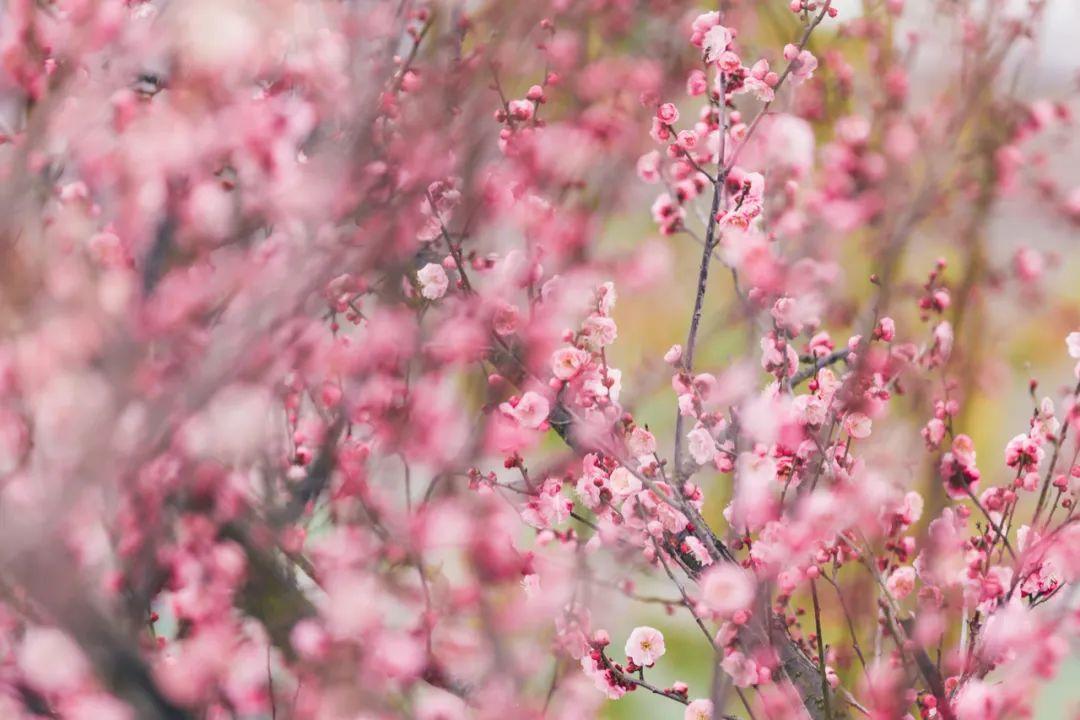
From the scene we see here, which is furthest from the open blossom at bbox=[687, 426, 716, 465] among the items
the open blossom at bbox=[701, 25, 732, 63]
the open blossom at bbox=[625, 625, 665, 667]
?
the open blossom at bbox=[701, 25, 732, 63]

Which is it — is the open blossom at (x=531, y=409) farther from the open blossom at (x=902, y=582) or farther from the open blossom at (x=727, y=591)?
the open blossom at (x=902, y=582)

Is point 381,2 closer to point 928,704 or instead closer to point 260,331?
point 260,331

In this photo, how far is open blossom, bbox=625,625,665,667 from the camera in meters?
2.34

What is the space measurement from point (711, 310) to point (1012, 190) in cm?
173

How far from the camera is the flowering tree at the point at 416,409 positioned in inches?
65.2

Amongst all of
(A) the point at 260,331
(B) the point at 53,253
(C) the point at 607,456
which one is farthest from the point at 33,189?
(C) the point at 607,456

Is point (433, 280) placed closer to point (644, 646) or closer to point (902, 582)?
point (644, 646)

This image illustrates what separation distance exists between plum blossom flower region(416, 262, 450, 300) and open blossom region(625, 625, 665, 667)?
1.08m

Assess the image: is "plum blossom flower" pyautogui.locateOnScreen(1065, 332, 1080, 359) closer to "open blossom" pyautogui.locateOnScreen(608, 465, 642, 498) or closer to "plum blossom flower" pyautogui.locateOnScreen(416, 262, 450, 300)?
"open blossom" pyautogui.locateOnScreen(608, 465, 642, 498)

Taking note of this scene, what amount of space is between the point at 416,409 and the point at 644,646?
3.01ft

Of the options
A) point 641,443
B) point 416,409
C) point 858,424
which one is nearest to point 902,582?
point 858,424

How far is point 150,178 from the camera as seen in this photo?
8.43 feet

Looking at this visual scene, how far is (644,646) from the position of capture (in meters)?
2.36

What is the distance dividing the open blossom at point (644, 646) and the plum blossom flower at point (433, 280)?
1.08m
